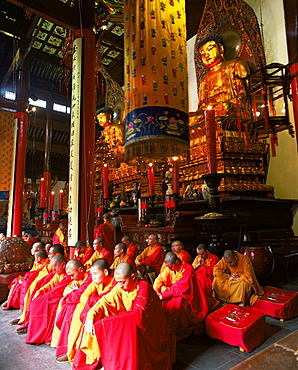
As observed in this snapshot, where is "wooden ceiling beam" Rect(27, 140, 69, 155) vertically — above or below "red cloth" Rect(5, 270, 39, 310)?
above

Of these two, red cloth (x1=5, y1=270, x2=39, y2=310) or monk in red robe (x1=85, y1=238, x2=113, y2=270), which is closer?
red cloth (x1=5, y1=270, x2=39, y2=310)

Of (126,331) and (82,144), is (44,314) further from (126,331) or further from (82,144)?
(82,144)

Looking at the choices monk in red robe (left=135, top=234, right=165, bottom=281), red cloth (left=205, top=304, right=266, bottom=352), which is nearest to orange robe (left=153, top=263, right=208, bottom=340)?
red cloth (left=205, top=304, right=266, bottom=352)

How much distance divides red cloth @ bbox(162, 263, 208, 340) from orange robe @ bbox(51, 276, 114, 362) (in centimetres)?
71

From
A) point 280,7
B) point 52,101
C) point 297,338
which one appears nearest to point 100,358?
point 297,338

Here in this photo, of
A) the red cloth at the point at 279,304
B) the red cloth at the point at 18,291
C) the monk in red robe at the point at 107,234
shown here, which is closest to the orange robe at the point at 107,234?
the monk in red robe at the point at 107,234

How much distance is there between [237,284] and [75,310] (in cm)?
198

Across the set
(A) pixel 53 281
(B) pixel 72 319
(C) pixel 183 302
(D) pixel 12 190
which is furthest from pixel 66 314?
(D) pixel 12 190

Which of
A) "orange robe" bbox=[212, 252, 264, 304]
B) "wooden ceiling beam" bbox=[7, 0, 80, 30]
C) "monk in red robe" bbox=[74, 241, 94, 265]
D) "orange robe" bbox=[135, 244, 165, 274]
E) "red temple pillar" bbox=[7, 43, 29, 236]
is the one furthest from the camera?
"red temple pillar" bbox=[7, 43, 29, 236]

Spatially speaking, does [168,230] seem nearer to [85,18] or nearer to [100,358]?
[100,358]

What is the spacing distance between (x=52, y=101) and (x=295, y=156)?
1411cm

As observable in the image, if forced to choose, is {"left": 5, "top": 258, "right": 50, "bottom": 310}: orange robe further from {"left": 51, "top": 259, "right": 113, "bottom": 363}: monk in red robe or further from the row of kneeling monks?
{"left": 51, "top": 259, "right": 113, "bottom": 363}: monk in red robe

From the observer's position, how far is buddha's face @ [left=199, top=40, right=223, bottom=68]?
8.35 meters

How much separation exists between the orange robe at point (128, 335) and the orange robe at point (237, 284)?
1446 mm
